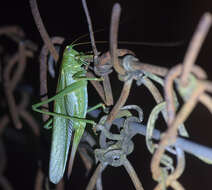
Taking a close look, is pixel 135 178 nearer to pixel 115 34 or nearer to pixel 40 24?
pixel 115 34

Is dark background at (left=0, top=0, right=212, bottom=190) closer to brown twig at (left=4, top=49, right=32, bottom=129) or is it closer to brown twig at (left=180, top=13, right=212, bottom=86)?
brown twig at (left=4, top=49, right=32, bottom=129)

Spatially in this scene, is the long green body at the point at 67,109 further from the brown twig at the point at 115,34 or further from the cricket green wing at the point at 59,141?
the brown twig at the point at 115,34

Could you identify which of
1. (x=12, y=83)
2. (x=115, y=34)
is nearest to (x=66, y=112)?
(x=12, y=83)

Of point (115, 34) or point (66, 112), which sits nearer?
point (115, 34)

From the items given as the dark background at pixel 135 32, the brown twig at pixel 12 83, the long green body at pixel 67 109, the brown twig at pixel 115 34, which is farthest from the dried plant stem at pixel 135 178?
the dark background at pixel 135 32

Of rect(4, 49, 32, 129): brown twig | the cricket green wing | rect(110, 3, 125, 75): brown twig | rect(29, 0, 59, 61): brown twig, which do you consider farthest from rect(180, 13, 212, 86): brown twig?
rect(4, 49, 32, 129): brown twig

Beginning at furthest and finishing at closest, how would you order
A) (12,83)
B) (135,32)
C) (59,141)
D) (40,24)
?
(135,32) → (12,83) → (59,141) → (40,24)

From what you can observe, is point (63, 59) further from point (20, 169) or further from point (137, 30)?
point (20, 169)

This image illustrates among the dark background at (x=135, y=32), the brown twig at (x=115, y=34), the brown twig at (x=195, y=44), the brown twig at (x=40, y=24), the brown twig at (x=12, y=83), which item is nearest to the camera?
the brown twig at (x=195, y=44)
